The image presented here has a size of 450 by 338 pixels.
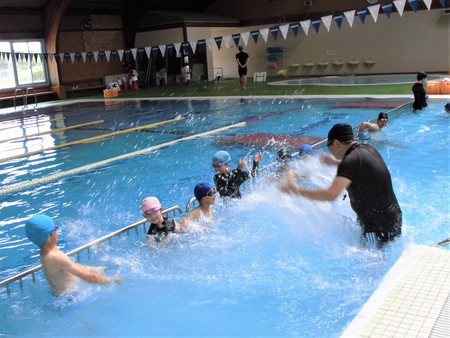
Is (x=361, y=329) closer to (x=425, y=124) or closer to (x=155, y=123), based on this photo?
(x=425, y=124)

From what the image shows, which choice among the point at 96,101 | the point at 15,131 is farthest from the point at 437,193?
the point at 96,101

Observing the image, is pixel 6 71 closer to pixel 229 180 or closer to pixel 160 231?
pixel 229 180

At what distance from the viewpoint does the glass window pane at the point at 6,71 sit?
22031 mm

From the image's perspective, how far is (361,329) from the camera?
98.5 inches

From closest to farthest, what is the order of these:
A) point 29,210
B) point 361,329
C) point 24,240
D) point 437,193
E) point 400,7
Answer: point 361,329 < point 24,240 < point 437,193 < point 29,210 < point 400,7

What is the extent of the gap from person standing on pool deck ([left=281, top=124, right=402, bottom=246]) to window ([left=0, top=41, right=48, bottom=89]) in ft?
67.7

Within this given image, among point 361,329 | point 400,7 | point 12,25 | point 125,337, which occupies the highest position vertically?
point 12,25

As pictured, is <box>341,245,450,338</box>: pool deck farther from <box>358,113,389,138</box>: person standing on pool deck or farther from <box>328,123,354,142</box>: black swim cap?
<box>358,113,389,138</box>: person standing on pool deck

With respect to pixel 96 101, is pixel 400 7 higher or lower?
higher

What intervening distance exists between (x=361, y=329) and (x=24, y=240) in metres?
4.36

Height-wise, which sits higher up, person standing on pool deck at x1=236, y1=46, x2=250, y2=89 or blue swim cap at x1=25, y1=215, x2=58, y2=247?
person standing on pool deck at x1=236, y1=46, x2=250, y2=89

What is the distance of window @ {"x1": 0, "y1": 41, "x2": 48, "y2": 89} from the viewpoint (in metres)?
22.0

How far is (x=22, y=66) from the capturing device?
22.8 m

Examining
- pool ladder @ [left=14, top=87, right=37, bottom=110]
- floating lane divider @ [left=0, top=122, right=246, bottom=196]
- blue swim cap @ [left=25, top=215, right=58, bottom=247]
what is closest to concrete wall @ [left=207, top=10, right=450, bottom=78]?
pool ladder @ [left=14, top=87, right=37, bottom=110]
